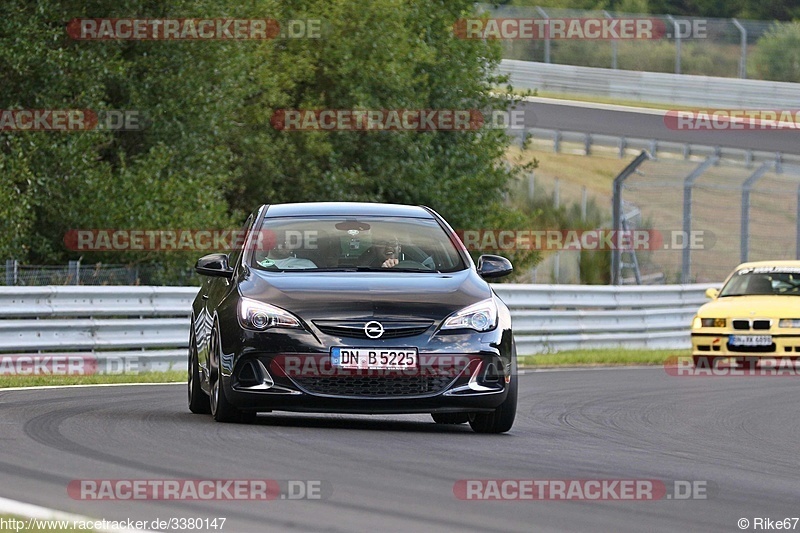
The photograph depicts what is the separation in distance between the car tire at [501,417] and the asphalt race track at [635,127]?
31.3 meters

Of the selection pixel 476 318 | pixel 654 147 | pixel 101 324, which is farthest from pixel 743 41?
pixel 476 318

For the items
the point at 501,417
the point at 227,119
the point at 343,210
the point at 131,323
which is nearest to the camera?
the point at 501,417

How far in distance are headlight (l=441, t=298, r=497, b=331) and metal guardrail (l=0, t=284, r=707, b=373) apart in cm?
689

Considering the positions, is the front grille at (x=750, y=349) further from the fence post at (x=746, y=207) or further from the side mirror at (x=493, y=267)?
the side mirror at (x=493, y=267)

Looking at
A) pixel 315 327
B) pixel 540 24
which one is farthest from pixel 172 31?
pixel 540 24

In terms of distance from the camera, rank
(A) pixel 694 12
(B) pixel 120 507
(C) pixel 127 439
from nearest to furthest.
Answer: (B) pixel 120 507, (C) pixel 127 439, (A) pixel 694 12

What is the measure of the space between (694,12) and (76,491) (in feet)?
257

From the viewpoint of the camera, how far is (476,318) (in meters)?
10.0

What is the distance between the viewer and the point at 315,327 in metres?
9.70

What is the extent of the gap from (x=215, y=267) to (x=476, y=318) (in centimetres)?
194

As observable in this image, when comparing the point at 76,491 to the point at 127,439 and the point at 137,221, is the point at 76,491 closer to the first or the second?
the point at 127,439

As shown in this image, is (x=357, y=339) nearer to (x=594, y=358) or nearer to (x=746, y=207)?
(x=594, y=358)

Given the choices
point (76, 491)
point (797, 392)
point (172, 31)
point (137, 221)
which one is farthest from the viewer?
point (172, 31)

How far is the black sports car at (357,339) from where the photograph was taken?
970 cm
